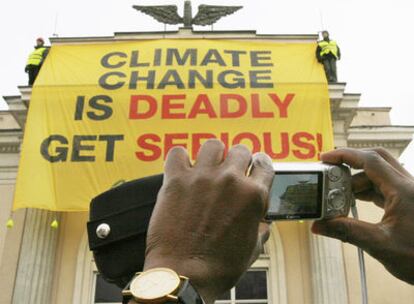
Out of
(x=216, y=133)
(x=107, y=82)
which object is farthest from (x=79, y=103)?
(x=216, y=133)

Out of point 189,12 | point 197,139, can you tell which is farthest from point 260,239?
point 189,12

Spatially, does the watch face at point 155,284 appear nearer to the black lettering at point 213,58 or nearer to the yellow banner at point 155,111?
the yellow banner at point 155,111

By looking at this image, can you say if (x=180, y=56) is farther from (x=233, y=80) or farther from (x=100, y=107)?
(x=100, y=107)

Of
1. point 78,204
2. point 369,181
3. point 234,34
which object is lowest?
point 369,181

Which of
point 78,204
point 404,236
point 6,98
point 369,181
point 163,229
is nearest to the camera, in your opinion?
point 163,229

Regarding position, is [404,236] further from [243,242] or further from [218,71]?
[218,71]

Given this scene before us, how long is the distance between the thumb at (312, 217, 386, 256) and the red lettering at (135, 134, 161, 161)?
7098 millimetres

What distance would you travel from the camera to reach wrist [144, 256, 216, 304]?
3.43ft

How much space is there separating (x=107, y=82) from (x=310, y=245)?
492 centimetres

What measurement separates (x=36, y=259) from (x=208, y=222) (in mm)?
8798

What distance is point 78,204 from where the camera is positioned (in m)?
8.12

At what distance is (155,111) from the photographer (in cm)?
879

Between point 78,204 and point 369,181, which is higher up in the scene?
point 78,204

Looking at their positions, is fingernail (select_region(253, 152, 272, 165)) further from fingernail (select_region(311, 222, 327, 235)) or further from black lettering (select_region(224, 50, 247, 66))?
black lettering (select_region(224, 50, 247, 66))
